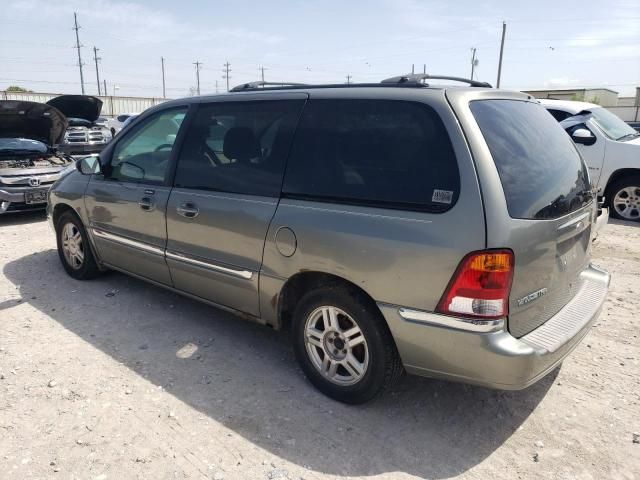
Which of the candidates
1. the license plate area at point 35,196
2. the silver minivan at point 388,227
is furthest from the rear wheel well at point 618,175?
the license plate area at point 35,196

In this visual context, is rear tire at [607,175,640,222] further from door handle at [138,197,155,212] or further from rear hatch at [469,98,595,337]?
door handle at [138,197,155,212]

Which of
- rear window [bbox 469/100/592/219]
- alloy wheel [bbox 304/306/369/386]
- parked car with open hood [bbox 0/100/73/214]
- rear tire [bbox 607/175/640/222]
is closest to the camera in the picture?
rear window [bbox 469/100/592/219]

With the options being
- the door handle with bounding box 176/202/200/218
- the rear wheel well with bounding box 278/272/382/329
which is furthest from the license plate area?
the rear wheel well with bounding box 278/272/382/329

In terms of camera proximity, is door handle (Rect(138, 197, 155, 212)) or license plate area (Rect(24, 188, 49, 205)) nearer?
door handle (Rect(138, 197, 155, 212))

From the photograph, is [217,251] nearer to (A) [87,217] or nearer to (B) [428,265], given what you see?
(B) [428,265]

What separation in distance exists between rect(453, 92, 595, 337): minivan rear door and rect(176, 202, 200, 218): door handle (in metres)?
1.95

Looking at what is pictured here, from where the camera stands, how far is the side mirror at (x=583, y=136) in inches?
316

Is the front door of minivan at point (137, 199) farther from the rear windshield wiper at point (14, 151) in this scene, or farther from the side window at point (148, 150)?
the rear windshield wiper at point (14, 151)

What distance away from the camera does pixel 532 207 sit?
8.39ft

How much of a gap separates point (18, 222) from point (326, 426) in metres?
7.02

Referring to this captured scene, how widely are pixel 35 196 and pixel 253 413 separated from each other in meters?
6.22

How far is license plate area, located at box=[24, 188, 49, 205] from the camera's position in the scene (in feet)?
Answer: 24.4

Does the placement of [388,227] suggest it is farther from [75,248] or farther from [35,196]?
[35,196]

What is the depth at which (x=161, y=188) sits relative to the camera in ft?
12.9
